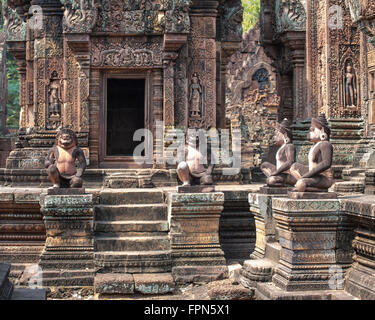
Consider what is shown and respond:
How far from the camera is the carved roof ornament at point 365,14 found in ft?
22.8

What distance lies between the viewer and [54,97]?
1009 cm

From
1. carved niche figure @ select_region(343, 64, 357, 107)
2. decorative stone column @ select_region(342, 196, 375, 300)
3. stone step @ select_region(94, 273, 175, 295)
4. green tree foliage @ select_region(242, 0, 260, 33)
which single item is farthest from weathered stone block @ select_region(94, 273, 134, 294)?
green tree foliage @ select_region(242, 0, 260, 33)

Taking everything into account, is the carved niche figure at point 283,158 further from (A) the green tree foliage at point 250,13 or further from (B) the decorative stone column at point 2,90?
(A) the green tree foliage at point 250,13

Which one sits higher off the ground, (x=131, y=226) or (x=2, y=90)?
(x=2, y=90)

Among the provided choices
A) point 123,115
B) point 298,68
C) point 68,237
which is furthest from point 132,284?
point 298,68

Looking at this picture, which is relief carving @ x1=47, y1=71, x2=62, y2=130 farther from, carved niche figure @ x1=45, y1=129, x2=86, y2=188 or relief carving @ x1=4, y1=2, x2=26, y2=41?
relief carving @ x1=4, y1=2, x2=26, y2=41

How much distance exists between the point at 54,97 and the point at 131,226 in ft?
10.8

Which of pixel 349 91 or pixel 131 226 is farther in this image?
pixel 349 91

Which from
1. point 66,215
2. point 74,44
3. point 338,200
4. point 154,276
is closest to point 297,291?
point 338,200

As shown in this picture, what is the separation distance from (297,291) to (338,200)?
3.20ft

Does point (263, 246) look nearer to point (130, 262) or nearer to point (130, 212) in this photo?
point (130, 262)

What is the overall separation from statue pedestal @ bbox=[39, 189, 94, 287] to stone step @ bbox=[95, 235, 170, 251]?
0.49 feet

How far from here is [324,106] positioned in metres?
11.0
